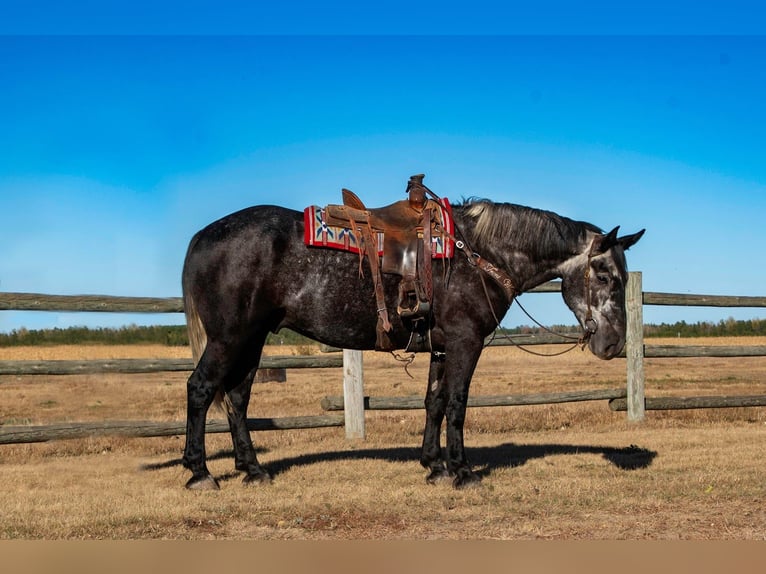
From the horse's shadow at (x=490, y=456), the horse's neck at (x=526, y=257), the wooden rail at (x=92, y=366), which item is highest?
the horse's neck at (x=526, y=257)

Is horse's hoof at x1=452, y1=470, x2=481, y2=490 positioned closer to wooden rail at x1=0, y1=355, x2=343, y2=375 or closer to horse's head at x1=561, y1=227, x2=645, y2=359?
horse's head at x1=561, y1=227, x2=645, y2=359

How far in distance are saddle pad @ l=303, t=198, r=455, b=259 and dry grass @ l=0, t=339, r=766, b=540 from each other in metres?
1.99

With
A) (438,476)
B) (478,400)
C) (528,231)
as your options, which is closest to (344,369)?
(478,400)

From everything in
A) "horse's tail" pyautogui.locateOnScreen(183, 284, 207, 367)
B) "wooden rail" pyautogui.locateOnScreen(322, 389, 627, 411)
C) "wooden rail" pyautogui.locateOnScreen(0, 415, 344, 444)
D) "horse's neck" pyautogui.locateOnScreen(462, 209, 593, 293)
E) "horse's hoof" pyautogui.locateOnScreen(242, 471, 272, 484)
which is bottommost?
"horse's hoof" pyautogui.locateOnScreen(242, 471, 272, 484)

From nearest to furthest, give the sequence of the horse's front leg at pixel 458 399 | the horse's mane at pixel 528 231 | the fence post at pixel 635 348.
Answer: the horse's front leg at pixel 458 399 → the horse's mane at pixel 528 231 → the fence post at pixel 635 348

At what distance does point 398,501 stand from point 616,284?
2.63 m

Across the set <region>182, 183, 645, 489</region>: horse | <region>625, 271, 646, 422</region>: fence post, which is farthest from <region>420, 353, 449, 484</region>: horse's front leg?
<region>625, 271, 646, 422</region>: fence post

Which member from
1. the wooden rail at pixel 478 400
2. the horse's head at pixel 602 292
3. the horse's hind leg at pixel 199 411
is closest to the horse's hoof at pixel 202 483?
the horse's hind leg at pixel 199 411

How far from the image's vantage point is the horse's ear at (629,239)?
6.41 m

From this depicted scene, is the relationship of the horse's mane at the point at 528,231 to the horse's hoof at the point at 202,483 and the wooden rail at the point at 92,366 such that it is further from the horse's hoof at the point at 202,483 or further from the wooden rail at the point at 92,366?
the horse's hoof at the point at 202,483

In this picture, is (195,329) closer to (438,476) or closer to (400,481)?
(400,481)

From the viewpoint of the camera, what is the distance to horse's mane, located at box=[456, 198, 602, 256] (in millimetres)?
6512

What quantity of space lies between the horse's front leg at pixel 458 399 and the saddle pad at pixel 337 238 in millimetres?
842

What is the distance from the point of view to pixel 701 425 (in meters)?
10.1
